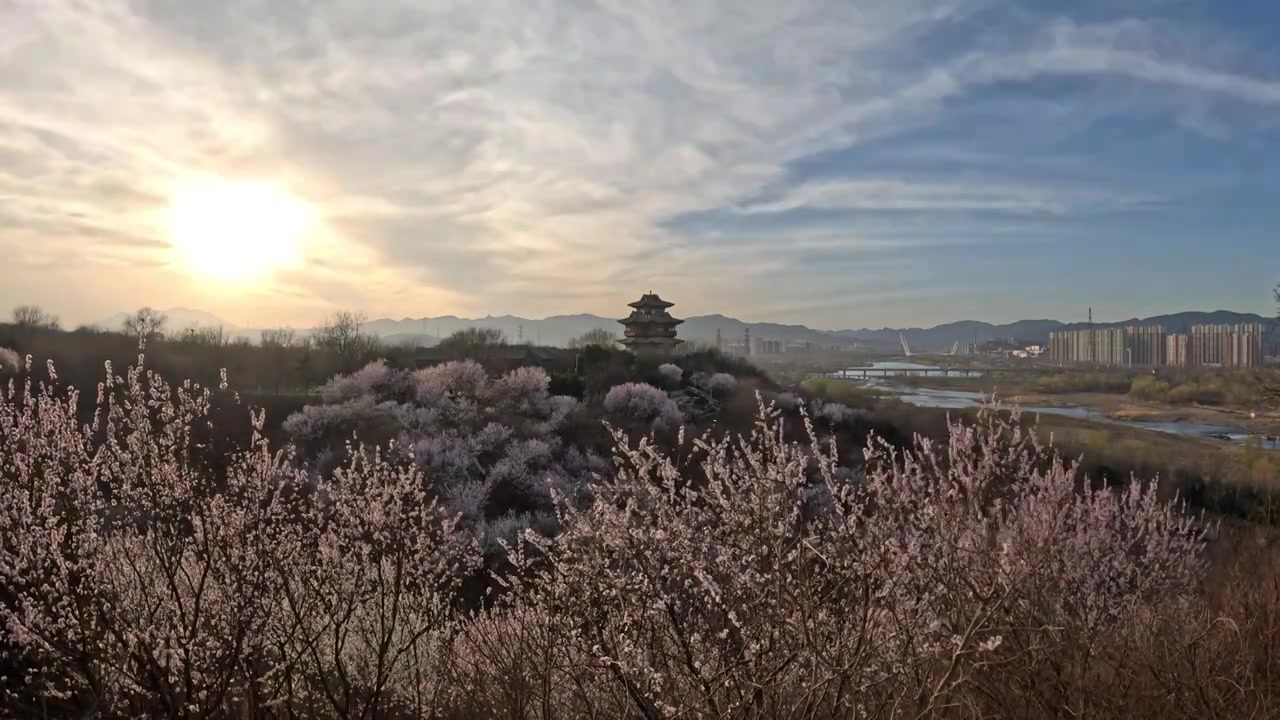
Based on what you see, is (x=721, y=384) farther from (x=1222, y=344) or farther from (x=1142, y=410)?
(x=1222, y=344)

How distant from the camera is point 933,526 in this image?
13.8 feet

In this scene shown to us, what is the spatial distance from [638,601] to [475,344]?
35.5m

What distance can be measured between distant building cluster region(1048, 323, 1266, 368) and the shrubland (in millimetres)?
68072

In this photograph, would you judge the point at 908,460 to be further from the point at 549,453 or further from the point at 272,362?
the point at 272,362

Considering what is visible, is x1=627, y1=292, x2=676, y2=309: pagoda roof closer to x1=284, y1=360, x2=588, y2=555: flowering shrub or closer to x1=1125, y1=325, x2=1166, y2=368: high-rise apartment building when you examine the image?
x1=284, y1=360, x2=588, y2=555: flowering shrub

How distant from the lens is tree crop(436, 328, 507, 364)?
34.3 metres

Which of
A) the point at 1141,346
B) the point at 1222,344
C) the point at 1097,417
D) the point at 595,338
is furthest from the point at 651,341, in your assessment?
the point at 1141,346

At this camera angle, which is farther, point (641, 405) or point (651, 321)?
point (651, 321)

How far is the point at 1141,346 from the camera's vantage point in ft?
256

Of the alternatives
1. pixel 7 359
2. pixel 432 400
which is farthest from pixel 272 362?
pixel 432 400

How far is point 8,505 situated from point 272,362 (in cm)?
3289

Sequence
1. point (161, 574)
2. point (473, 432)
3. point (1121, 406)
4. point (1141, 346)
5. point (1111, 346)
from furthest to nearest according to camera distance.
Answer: point (1111, 346)
point (1141, 346)
point (1121, 406)
point (473, 432)
point (161, 574)

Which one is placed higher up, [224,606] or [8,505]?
[8,505]

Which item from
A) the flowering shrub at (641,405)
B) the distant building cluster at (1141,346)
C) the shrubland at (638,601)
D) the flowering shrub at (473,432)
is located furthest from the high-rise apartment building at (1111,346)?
the shrubland at (638,601)
